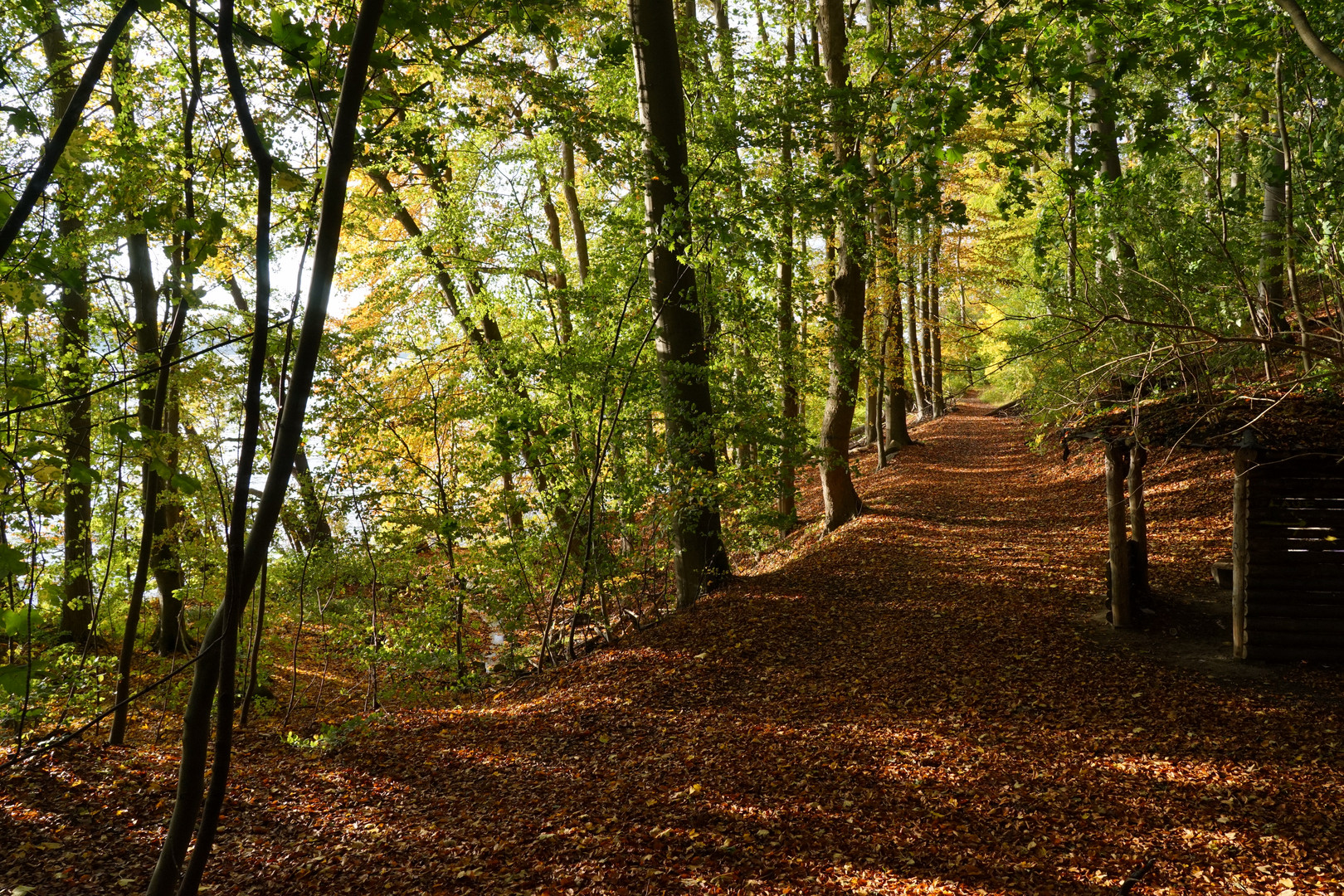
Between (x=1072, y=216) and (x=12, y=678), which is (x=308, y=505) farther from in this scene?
(x=1072, y=216)

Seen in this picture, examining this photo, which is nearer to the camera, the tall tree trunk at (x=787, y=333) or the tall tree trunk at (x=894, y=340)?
the tall tree trunk at (x=787, y=333)

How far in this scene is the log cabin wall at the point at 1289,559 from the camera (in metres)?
6.19

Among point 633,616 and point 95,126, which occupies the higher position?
point 95,126

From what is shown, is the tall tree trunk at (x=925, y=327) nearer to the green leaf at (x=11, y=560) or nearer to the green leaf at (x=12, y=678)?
the green leaf at (x=11, y=560)

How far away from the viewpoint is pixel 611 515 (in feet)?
27.9

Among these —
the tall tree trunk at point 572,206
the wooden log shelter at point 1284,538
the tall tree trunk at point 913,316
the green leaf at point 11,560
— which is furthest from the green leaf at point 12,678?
the tall tree trunk at point 913,316

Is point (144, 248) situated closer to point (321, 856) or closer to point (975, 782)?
point (321, 856)

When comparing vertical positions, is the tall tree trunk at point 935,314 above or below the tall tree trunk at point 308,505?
above

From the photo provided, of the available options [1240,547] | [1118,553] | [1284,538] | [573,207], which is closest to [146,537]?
[1118,553]

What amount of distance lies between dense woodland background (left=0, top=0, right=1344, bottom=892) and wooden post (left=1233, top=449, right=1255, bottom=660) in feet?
2.23

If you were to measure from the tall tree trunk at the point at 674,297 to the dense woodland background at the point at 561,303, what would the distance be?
0.04 m

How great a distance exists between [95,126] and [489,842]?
570cm

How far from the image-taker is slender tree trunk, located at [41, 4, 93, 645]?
15.7 feet

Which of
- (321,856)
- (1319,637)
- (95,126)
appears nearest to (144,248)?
(95,126)
